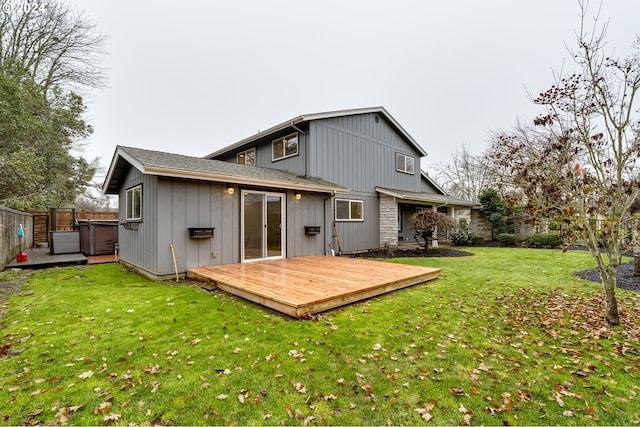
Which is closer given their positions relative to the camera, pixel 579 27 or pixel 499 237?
pixel 579 27

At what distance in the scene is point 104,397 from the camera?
7.16 feet

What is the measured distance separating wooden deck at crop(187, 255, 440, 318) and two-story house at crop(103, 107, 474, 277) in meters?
0.82

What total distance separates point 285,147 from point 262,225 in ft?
14.5

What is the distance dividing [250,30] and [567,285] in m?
19.7

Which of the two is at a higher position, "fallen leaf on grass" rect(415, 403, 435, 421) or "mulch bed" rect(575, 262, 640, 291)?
"mulch bed" rect(575, 262, 640, 291)

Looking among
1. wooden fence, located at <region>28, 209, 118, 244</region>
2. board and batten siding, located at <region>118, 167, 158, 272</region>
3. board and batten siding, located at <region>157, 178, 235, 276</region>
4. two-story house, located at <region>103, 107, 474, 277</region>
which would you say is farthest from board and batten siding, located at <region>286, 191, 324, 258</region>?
wooden fence, located at <region>28, 209, 118, 244</region>

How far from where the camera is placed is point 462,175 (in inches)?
927

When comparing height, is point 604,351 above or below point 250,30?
below

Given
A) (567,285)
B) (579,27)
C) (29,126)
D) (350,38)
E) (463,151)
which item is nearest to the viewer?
(579,27)

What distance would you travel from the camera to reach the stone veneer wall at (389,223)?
11812 mm

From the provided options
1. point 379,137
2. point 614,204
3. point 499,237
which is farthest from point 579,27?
point 499,237

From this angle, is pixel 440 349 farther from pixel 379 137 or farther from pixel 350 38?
pixel 350 38

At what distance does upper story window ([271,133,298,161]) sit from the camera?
10.6 meters
